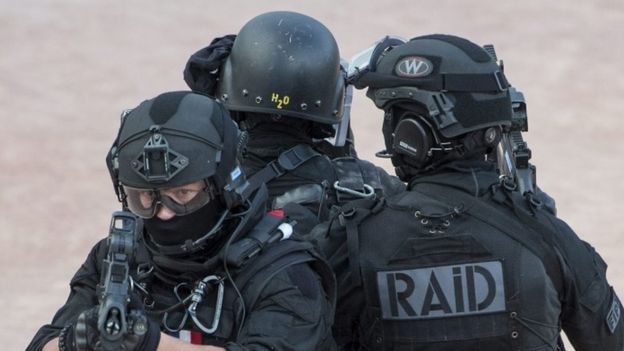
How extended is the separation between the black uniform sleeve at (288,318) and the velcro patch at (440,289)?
0.60m

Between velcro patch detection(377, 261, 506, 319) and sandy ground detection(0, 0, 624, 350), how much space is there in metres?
5.01

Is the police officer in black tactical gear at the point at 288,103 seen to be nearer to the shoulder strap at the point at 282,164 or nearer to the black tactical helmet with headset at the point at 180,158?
the shoulder strap at the point at 282,164

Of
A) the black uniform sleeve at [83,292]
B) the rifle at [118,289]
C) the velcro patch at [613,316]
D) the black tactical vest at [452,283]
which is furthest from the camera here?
the velcro patch at [613,316]

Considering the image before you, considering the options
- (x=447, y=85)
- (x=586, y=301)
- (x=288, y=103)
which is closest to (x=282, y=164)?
(x=288, y=103)

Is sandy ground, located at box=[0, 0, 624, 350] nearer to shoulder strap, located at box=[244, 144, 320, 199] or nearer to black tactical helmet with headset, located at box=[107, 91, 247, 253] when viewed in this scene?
shoulder strap, located at box=[244, 144, 320, 199]

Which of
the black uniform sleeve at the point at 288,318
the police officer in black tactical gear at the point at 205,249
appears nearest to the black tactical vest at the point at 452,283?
the police officer in black tactical gear at the point at 205,249

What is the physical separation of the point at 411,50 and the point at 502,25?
9.97 metres

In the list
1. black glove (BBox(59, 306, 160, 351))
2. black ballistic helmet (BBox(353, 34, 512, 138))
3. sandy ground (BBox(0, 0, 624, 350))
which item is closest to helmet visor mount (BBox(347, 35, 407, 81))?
black ballistic helmet (BBox(353, 34, 512, 138))

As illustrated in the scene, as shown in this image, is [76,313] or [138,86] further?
[138,86]

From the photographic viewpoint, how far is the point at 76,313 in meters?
5.86

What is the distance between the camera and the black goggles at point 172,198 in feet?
18.7

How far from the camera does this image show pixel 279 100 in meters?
7.50

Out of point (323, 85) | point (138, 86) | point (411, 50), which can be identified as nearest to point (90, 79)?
point (138, 86)

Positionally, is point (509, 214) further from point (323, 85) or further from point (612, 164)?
point (612, 164)
